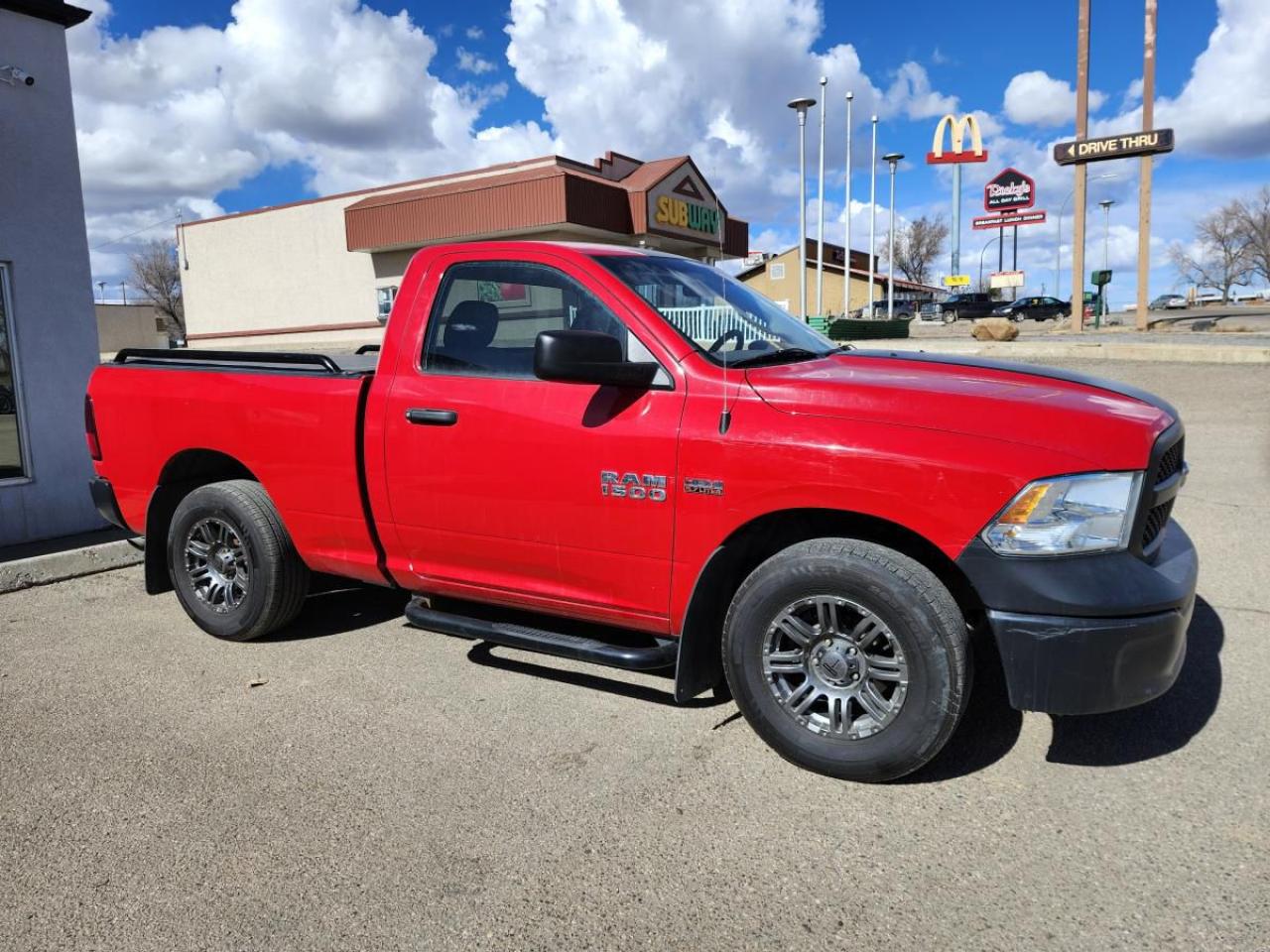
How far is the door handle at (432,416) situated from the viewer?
157 inches

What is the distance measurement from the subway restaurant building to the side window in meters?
21.5

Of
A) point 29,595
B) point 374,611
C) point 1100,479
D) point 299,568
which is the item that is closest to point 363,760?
point 299,568

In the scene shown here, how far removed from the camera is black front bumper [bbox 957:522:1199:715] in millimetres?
2920

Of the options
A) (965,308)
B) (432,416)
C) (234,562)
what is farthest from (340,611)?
(965,308)

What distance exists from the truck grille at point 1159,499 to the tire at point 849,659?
71 cm

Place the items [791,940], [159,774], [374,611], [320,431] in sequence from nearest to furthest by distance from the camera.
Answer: [791,940], [159,774], [320,431], [374,611]

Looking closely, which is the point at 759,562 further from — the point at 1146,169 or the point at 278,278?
the point at 278,278

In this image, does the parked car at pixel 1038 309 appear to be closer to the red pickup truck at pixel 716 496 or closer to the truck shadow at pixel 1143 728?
the truck shadow at pixel 1143 728

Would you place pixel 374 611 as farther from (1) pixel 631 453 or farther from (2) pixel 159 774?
(1) pixel 631 453

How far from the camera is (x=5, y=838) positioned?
308 cm

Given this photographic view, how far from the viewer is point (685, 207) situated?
3178 centimetres

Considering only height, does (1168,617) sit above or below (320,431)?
below

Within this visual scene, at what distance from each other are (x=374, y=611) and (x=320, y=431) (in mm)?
1501

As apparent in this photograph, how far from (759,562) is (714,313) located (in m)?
1.09
